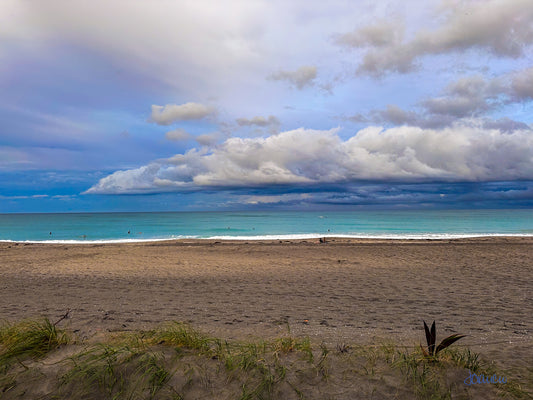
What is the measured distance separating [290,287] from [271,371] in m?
7.84

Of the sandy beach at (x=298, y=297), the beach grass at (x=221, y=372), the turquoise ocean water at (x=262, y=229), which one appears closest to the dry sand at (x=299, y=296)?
the sandy beach at (x=298, y=297)

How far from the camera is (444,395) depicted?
285 cm

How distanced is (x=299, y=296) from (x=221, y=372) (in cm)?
662

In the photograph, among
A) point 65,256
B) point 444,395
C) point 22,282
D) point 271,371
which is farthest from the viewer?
point 65,256

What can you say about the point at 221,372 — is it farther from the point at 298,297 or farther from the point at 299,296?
the point at 299,296

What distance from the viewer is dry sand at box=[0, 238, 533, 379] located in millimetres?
6141

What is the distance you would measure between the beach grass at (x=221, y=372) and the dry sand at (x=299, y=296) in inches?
44.4

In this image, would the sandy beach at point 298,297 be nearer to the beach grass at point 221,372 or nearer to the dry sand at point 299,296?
the dry sand at point 299,296

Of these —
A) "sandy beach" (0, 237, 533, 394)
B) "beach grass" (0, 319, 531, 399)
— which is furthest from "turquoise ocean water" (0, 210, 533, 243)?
"beach grass" (0, 319, 531, 399)

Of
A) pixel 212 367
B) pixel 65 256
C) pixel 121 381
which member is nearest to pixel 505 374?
pixel 212 367

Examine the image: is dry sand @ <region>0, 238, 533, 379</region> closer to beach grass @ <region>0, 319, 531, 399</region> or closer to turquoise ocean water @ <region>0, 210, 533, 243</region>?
beach grass @ <region>0, 319, 531, 399</region>

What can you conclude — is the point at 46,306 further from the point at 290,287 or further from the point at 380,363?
the point at 380,363

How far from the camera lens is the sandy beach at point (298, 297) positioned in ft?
20.1

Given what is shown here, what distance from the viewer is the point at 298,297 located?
30.8 feet
